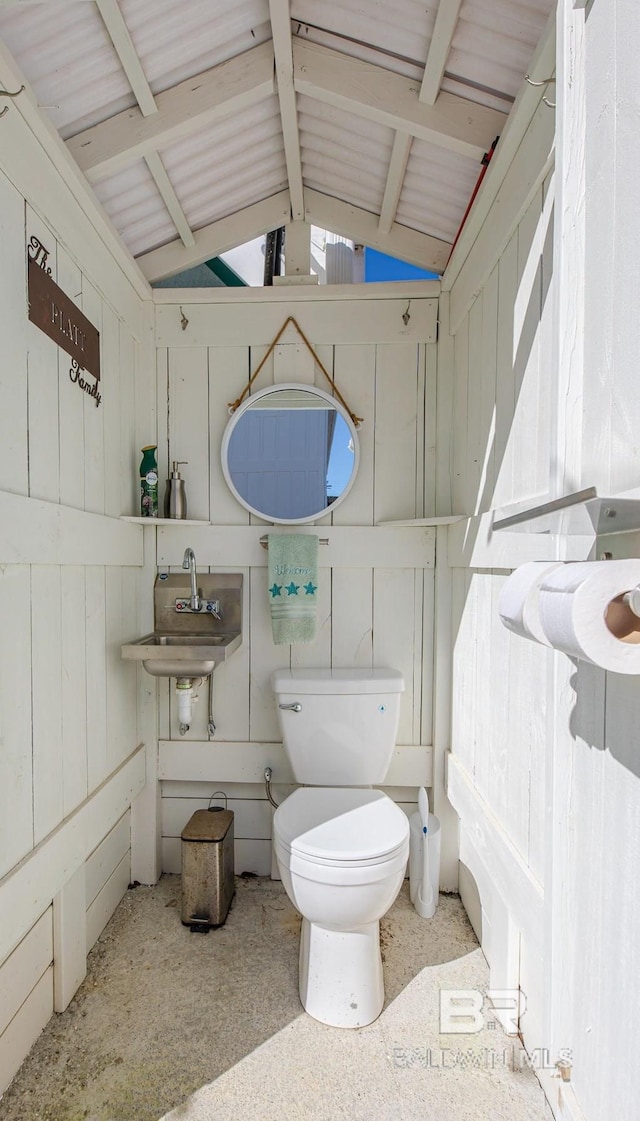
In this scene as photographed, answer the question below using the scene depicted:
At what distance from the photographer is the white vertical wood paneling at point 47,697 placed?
1297 mm

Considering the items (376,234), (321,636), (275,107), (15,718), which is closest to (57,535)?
(15,718)

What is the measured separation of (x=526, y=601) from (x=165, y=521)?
1.45 meters

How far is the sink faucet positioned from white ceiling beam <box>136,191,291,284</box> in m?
1.02

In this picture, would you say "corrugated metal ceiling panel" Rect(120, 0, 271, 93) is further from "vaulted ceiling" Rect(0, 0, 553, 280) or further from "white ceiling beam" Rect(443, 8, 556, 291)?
"white ceiling beam" Rect(443, 8, 556, 291)

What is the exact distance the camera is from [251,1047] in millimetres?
1333

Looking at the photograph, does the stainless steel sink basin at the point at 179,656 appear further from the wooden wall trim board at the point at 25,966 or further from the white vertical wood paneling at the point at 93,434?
the wooden wall trim board at the point at 25,966

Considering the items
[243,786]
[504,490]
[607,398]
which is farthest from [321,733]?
[607,398]

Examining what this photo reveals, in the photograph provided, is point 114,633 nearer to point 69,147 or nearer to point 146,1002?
point 146,1002

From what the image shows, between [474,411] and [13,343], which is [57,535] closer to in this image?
[13,343]

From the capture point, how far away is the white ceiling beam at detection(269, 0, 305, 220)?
133 centimetres

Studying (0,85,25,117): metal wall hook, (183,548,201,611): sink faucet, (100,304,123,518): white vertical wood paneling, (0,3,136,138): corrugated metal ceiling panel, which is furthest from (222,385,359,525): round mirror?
(0,85,25,117): metal wall hook

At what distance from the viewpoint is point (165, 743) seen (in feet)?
6.71

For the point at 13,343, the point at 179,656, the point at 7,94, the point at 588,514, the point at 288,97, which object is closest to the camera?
the point at 588,514

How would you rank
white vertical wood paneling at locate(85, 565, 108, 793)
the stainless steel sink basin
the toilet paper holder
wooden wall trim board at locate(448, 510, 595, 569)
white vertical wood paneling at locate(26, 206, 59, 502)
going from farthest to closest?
1. the stainless steel sink basin
2. white vertical wood paneling at locate(85, 565, 108, 793)
3. white vertical wood paneling at locate(26, 206, 59, 502)
4. wooden wall trim board at locate(448, 510, 595, 569)
5. the toilet paper holder
